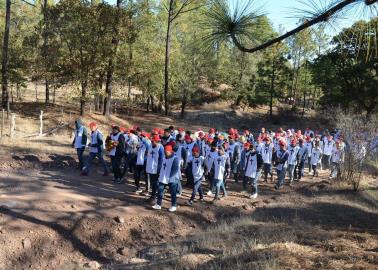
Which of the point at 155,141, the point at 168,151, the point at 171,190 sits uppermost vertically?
the point at 155,141

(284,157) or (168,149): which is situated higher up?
(168,149)

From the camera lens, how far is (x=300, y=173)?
63.6ft

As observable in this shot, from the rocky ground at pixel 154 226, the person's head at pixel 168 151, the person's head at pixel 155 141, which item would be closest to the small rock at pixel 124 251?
the rocky ground at pixel 154 226

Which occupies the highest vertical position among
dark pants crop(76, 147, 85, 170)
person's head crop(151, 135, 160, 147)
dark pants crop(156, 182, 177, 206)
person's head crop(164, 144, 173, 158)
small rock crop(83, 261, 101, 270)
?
person's head crop(151, 135, 160, 147)

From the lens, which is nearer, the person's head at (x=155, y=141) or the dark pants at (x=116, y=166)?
the person's head at (x=155, y=141)

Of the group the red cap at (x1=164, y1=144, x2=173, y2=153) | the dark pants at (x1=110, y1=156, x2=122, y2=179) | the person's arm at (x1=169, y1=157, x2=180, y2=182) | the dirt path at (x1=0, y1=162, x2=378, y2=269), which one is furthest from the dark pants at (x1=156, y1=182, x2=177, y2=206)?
the dark pants at (x1=110, y1=156, x2=122, y2=179)

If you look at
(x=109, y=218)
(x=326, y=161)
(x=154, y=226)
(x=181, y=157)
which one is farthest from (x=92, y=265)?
(x=326, y=161)

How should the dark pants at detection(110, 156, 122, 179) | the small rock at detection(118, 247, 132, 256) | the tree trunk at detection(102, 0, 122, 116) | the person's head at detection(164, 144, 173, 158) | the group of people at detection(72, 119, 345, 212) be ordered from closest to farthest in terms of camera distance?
1. the small rock at detection(118, 247, 132, 256)
2. the person's head at detection(164, 144, 173, 158)
3. the group of people at detection(72, 119, 345, 212)
4. the dark pants at detection(110, 156, 122, 179)
5. the tree trunk at detection(102, 0, 122, 116)

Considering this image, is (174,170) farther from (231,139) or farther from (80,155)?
(231,139)

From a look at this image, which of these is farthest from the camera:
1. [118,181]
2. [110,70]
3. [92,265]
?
[110,70]

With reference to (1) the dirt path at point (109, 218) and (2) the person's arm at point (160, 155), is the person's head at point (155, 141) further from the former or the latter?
(1) the dirt path at point (109, 218)

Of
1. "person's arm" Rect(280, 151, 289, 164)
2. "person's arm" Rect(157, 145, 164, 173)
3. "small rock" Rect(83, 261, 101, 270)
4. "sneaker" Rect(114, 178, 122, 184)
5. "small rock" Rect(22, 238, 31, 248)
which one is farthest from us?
"person's arm" Rect(280, 151, 289, 164)

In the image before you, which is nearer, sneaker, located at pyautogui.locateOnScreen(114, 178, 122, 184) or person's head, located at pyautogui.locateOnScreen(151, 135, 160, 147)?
person's head, located at pyautogui.locateOnScreen(151, 135, 160, 147)

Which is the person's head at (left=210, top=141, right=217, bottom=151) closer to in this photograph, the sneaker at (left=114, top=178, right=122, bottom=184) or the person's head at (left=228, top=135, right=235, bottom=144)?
the person's head at (left=228, top=135, right=235, bottom=144)
